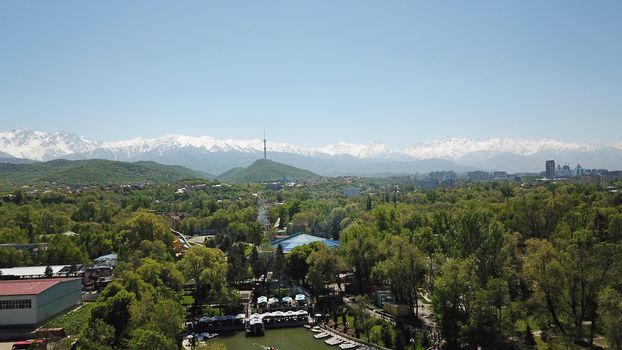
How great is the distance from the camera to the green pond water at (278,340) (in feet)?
91.3

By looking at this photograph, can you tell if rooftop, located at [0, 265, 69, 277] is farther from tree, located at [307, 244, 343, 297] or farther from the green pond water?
tree, located at [307, 244, 343, 297]

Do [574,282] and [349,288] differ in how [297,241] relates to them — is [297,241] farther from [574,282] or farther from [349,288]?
[574,282]

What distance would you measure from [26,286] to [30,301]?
2152mm

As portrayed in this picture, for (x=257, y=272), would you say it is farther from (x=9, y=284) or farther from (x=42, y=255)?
(x=42, y=255)

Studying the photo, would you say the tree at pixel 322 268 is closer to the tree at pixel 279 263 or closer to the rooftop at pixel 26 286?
the tree at pixel 279 263

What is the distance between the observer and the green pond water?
91.3 ft

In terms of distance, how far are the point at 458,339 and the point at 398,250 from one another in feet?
25.0

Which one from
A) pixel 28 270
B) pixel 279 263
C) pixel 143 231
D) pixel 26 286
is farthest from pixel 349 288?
pixel 28 270

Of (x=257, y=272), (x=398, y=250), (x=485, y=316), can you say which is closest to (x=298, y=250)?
(x=257, y=272)

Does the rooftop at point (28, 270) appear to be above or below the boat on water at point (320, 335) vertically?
above

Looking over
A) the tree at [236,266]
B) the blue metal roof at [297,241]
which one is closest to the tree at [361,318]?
the tree at [236,266]

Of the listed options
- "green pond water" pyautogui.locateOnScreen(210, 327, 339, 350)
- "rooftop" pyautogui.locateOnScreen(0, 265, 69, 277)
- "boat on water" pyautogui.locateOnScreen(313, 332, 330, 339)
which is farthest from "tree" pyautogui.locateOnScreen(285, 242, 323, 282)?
"rooftop" pyautogui.locateOnScreen(0, 265, 69, 277)

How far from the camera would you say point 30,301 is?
28.9 m

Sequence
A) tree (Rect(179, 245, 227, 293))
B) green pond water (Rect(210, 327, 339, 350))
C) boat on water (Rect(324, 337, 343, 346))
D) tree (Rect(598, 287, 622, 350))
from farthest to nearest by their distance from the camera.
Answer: tree (Rect(179, 245, 227, 293)) < green pond water (Rect(210, 327, 339, 350)) < boat on water (Rect(324, 337, 343, 346)) < tree (Rect(598, 287, 622, 350))
